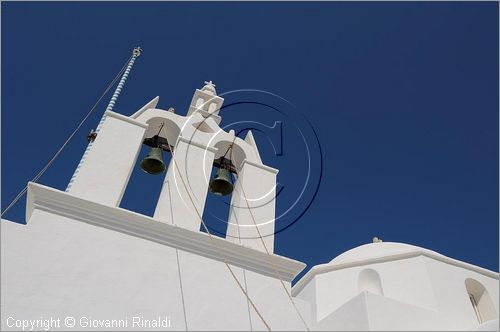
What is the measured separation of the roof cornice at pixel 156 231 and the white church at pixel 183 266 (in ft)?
0.03

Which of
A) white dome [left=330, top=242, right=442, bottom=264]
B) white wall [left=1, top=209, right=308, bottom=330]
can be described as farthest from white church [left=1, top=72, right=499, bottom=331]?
white dome [left=330, top=242, right=442, bottom=264]

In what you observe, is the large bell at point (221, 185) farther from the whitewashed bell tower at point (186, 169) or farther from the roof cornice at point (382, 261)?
the roof cornice at point (382, 261)

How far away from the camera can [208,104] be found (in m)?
6.85

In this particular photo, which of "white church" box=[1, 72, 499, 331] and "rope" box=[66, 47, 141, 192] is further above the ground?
"rope" box=[66, 47, 141, 192]

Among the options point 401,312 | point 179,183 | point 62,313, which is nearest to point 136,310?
point 62,313

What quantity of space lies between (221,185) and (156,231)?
1573 mm

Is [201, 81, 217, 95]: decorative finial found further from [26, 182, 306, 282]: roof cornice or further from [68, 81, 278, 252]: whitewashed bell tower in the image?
[26, 182, 306, 282]: roof cornice

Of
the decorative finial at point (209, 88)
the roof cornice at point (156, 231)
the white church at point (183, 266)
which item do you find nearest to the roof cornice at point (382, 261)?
the white church at point (183, 266)

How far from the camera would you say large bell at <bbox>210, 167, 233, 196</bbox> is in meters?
5.73

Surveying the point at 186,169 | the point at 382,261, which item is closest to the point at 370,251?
the point at 382,261

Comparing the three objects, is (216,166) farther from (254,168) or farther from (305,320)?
(305,320)

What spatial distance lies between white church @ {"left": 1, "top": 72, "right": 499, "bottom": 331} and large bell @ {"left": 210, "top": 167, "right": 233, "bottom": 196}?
14 millimetres

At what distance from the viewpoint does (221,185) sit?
5.76 metres

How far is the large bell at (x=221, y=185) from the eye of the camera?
573cm
